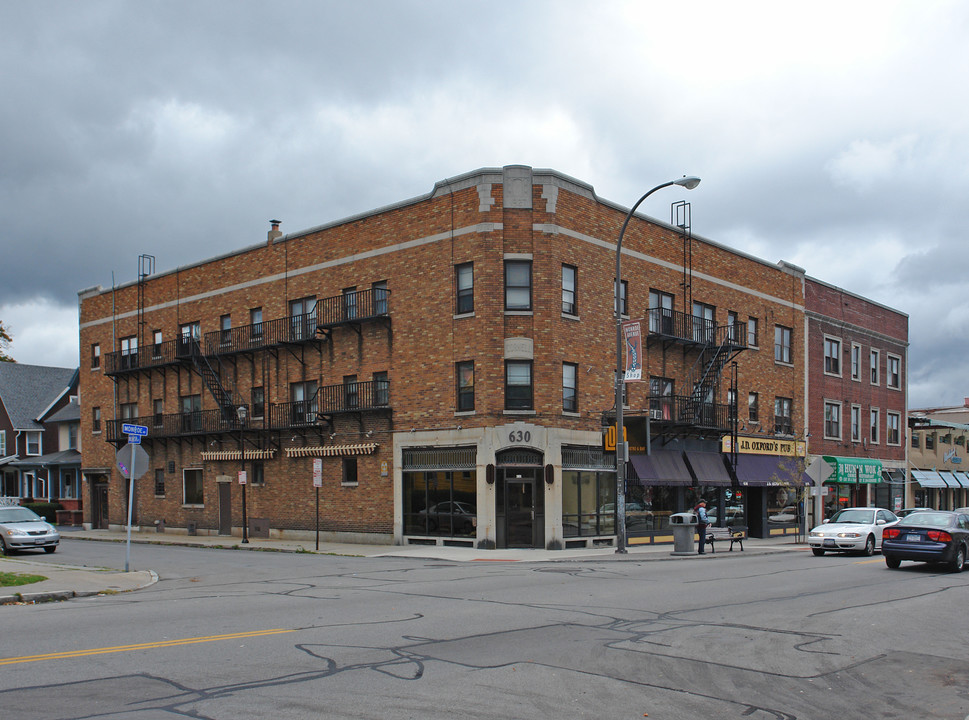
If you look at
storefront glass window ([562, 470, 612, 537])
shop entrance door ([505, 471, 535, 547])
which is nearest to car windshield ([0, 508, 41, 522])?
shop entrance door ([505, 471, 535, 547])

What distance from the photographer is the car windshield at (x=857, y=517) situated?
27239 mm

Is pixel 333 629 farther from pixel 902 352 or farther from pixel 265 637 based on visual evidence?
pixel 902 352

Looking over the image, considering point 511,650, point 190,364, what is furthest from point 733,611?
point 190,364

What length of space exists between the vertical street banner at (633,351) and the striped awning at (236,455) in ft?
51.0

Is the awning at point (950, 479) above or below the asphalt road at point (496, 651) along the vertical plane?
below

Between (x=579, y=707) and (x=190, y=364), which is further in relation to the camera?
(x=190, y=364)

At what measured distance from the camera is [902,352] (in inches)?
2004

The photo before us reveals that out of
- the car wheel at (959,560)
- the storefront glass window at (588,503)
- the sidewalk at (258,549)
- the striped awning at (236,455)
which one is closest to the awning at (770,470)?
the sidewalk at (258,549)

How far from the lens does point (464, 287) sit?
97.6ft

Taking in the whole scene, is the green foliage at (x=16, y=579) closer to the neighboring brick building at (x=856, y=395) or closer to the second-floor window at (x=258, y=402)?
the second-floor window at (x=258, y=402)

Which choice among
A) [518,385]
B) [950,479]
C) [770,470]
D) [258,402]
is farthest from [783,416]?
[258,402]

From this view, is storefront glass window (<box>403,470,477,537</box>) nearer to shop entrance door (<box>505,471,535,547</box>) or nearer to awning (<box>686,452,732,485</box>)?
shop entrance door (<box>505,471,535,547</box>)

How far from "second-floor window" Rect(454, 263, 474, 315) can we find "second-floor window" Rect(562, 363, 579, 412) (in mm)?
3708

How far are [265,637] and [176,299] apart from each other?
32.3 metres
